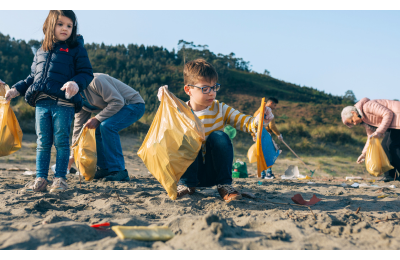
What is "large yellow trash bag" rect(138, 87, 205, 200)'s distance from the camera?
2.11m

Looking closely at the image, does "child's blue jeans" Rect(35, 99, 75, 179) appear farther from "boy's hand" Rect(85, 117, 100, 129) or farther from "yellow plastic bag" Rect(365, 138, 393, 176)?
"yellow plastic bag" Rect(365, 138, 393, 176)

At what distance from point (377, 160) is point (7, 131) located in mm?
4411

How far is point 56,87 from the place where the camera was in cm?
244

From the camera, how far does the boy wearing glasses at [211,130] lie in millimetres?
2314

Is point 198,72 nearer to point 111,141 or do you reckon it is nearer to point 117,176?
point 111,141

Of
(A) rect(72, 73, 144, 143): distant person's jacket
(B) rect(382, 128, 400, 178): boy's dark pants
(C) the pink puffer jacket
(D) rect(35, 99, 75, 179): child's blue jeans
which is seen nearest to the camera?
(D) rect(35, 99, 75, 179): child's blue jeans

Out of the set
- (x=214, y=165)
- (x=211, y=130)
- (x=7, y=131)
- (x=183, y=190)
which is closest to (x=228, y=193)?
(x=214, y=165)

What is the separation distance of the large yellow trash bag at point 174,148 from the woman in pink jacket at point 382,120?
2.96 meters

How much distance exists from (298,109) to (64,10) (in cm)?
1848

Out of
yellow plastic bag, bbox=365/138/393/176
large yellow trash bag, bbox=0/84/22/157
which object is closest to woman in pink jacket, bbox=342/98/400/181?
yellow plastic bag, bbox=365/138/393/176

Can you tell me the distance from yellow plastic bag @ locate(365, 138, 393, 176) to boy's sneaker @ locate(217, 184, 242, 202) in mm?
2684

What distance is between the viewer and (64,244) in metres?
1.23
